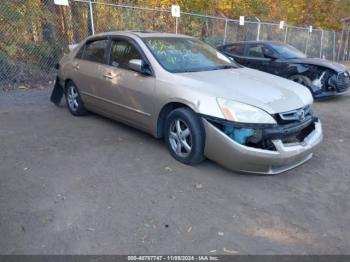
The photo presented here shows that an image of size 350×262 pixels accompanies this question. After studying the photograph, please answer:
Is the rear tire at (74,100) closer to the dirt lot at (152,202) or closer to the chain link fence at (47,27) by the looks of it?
the dirt lot at (152,202)

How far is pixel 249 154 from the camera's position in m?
4.12

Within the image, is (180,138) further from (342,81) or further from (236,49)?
(236,49)

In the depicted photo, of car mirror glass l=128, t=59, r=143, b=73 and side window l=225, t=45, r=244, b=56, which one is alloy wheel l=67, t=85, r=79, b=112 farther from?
side window l=225, t=45, r=244, b=56

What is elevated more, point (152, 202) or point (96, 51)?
point (96, 51)

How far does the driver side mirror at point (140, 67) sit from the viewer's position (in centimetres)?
504

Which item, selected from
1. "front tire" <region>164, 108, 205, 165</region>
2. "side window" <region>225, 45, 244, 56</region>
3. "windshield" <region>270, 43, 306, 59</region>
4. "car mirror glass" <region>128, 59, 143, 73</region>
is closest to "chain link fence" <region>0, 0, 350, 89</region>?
"side window" <region>225, 45, 244, 56</region>

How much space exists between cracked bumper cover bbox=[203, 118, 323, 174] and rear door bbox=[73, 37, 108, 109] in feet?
7.90

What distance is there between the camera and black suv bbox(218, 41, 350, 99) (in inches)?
350

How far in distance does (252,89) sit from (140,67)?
5.11 ft

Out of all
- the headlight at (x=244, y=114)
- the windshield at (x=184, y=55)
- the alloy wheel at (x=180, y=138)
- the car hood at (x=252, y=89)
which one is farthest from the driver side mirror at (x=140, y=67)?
the headlight at (x=244, y=114)

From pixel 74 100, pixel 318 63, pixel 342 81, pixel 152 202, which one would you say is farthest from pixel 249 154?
pixel 342 81

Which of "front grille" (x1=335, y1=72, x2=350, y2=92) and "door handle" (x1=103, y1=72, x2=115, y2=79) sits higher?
"door handle" (x1=103, y1=72, x2=115, y2=79)

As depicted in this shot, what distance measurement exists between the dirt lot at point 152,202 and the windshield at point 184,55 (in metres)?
1.22

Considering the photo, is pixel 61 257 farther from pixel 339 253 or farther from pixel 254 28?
pixel 254 28
